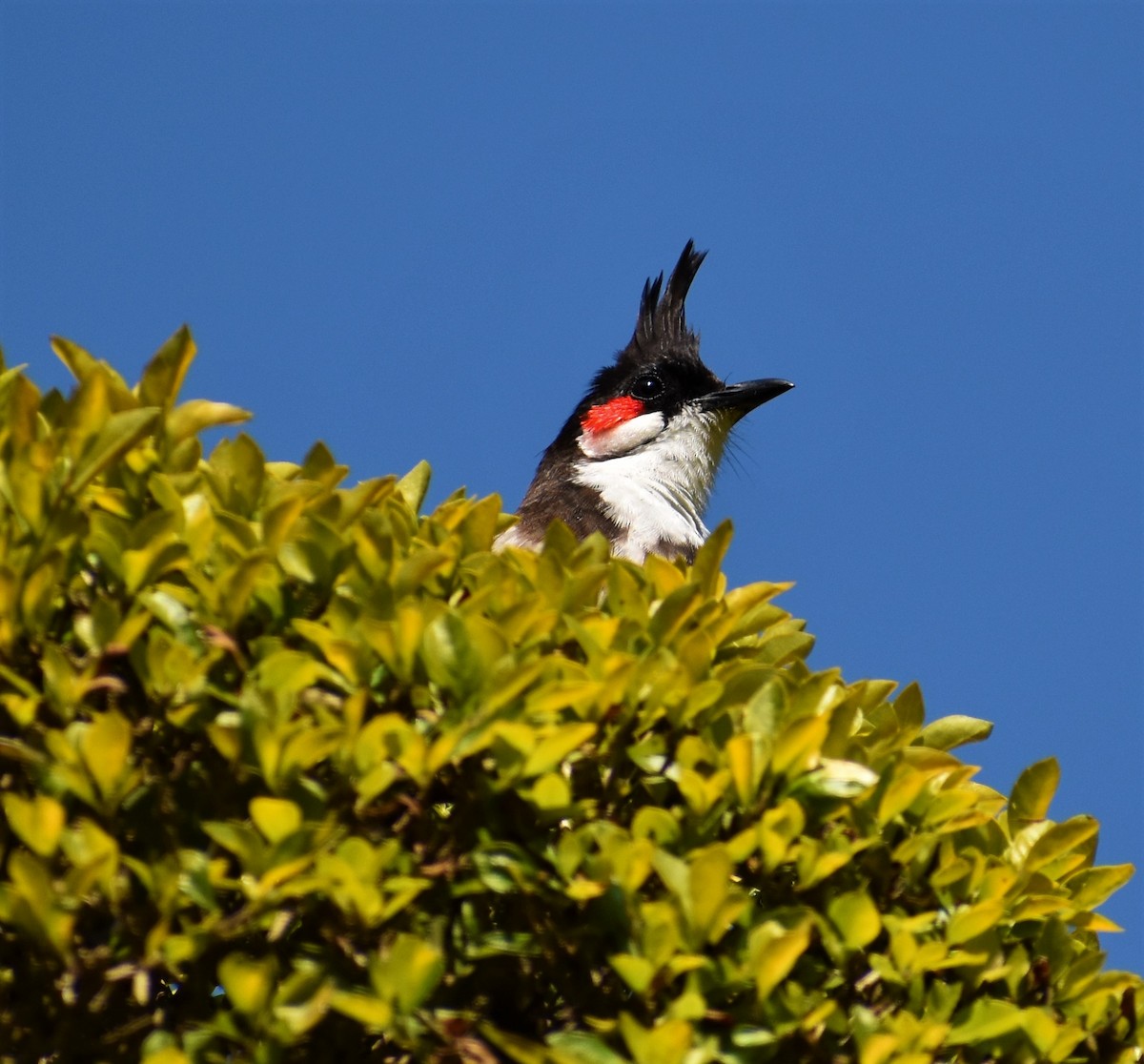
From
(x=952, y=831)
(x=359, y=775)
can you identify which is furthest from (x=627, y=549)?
(x=359, y=775)

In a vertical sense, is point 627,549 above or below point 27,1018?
above

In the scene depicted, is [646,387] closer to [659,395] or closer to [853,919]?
[659,395]

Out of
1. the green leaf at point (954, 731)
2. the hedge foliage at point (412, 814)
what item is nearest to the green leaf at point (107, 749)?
the hedge foliage at point (412, 814)

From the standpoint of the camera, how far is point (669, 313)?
668 cm

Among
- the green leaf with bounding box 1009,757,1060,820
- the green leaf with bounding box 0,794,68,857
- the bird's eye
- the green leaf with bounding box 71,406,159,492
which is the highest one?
the bird's eye

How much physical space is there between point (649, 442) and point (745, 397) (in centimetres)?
56

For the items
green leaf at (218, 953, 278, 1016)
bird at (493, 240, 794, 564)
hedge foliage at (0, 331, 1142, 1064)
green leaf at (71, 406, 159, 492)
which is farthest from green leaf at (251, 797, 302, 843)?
bird at (493, 240, 794, 564)

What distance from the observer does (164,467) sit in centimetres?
221

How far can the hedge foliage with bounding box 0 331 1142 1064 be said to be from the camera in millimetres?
1854

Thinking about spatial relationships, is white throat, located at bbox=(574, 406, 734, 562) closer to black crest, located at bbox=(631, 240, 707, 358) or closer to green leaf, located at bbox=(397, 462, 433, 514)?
black crest, located at bbox=(631, 240, 707, 358)

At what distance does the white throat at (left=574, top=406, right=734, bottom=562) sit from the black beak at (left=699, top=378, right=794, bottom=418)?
49 mm

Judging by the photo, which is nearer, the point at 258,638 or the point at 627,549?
the point at 258,638

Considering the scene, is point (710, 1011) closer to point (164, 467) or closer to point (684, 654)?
point (684, 654)

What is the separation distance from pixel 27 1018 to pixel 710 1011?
911mm
